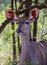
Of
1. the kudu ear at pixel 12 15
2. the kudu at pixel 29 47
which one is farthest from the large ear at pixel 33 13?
the kudu ear at pixel 12 15

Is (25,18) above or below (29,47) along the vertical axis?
above

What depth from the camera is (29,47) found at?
392 centimetres

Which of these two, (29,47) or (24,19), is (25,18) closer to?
(24,19)

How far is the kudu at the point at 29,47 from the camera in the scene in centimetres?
363

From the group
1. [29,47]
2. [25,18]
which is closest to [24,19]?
[25,18]

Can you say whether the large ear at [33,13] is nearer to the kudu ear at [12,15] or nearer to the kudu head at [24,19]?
the kudu head at [24,19]

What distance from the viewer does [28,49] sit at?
387 centimetres

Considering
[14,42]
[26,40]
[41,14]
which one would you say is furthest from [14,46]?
[26,40]

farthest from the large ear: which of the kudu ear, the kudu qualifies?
the kudu ear

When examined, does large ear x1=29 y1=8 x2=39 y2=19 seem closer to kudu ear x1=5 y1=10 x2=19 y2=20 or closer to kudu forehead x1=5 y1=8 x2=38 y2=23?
kudu forehead x1=5 y1=8 x2=38 y2=23

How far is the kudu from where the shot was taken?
11.9 feet

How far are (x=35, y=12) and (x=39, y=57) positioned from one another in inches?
28.4

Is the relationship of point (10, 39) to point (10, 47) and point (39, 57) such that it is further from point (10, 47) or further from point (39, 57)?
point (39, 57)

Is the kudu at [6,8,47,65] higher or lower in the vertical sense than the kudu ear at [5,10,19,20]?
lower
